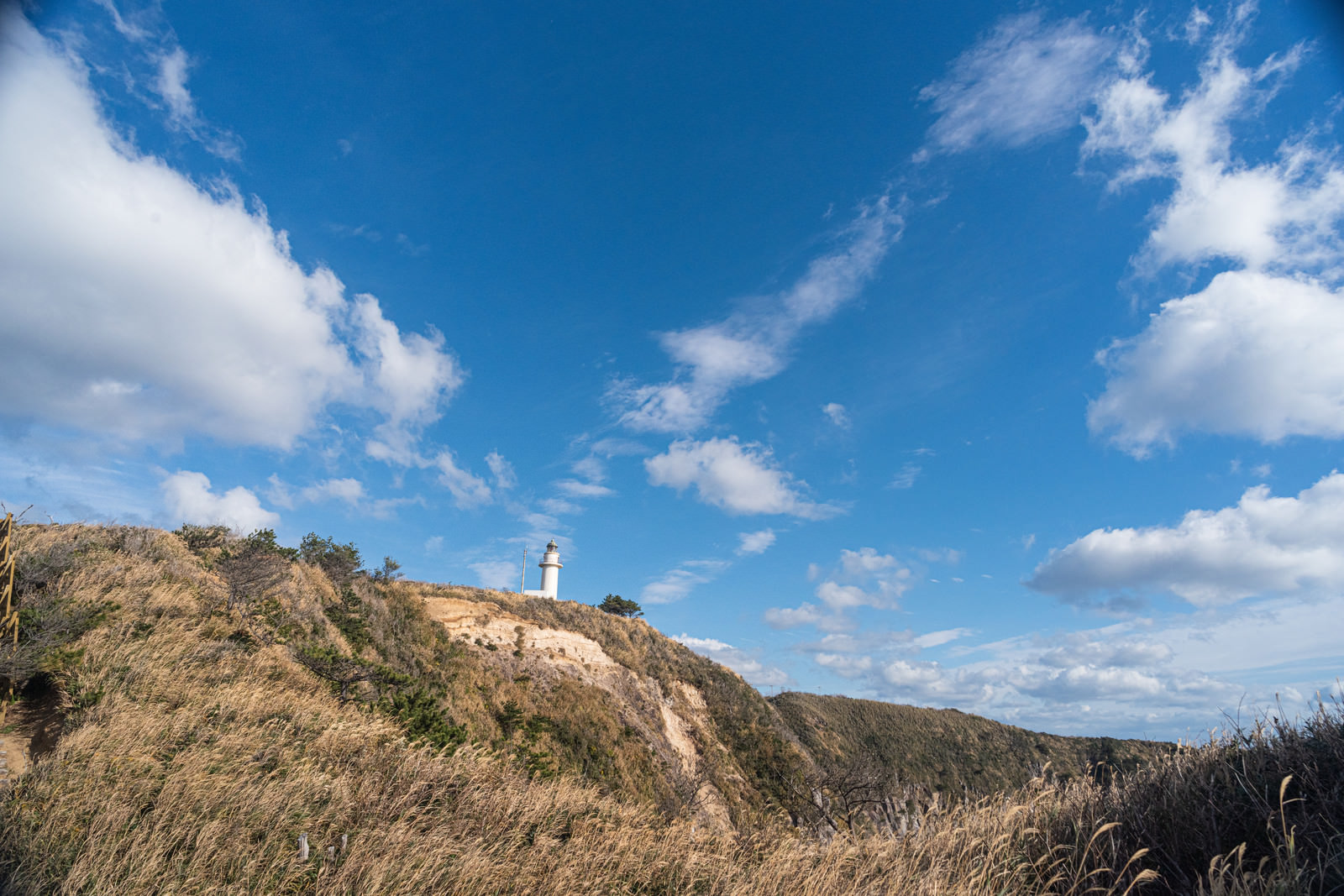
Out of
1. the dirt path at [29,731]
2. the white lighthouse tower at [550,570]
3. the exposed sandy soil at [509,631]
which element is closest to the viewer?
the dirt path at [29,731]

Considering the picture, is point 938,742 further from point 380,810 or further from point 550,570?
point 380,810

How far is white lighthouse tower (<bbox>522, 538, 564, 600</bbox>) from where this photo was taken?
153ft

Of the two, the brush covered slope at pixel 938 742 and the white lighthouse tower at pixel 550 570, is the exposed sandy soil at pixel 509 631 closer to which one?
the white lighthouse tower at pixel 550 570

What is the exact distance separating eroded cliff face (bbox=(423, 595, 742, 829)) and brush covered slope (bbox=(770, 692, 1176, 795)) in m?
20.4

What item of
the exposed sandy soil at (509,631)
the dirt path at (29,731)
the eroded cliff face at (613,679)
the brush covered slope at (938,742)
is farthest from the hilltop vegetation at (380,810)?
the brush covered slope at (938,742)

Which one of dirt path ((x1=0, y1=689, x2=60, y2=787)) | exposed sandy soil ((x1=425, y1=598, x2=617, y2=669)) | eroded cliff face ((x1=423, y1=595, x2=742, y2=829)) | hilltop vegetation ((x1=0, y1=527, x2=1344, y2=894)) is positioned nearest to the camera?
hilltop vegetation ((x1=0, y1=527, x2=1344, y2=894))

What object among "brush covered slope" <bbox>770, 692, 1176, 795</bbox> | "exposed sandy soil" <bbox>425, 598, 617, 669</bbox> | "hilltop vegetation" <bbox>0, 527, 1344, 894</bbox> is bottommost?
"brush covered slope" <bbox>770, 692, 1176, 795</bbox>

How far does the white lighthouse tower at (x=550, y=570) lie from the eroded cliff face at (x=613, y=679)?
501 inches

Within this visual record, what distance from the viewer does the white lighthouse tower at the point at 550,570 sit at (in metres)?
46.8

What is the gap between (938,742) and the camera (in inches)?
2277

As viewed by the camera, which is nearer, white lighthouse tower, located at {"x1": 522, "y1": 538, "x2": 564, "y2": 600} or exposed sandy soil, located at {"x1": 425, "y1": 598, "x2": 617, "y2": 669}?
exposed sandy soil, located at {"x1": 425, "y1": 598, "x2": 617, "y2": 669}

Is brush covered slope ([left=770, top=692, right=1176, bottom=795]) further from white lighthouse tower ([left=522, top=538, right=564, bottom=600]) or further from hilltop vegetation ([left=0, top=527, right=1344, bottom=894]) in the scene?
hilltop vegetation ([left=0, top=527, right=1344, bottom=894])

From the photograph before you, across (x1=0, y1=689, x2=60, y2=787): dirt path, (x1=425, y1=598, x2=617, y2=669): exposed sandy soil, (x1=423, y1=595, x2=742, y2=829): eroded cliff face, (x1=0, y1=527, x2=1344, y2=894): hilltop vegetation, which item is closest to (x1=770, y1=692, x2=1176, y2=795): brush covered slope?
(x1=423, y1=595, x2=742, y2=829): eroded cliff face

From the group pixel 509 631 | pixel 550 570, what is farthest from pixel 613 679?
pixel 550 570
